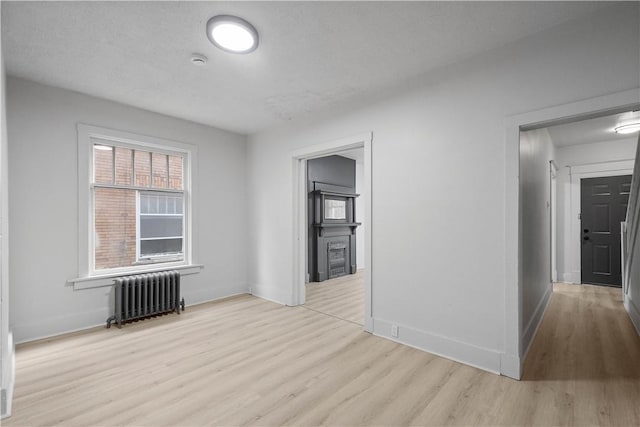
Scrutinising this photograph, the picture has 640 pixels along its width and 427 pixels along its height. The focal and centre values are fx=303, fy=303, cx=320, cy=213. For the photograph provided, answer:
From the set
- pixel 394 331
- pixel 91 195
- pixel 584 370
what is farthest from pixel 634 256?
pixel 91 195

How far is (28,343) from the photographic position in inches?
119

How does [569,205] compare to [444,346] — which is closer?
[444,346]

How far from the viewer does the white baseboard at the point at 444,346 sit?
2.46 m

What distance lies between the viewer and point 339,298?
476cm

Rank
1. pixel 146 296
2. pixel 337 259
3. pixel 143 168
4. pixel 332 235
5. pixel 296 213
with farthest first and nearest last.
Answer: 1. pixel 337 259
2. pixel 332 235
3. pixel 296 213
4. pixel 143 168
5. pixel 146 296

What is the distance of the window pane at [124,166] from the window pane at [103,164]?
0.08 m

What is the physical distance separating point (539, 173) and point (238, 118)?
400 cm

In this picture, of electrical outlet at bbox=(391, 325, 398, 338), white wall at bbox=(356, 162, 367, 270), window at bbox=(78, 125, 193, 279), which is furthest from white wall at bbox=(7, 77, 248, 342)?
white wall at bbox=(356, 162, 367, 270)

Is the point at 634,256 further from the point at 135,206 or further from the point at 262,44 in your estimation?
the point at 135,206

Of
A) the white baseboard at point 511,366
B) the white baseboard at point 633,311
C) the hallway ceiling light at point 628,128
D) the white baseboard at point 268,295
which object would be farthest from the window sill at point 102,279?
the hallway ceiling light at point 628,128

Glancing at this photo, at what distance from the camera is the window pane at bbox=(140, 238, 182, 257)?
404cm

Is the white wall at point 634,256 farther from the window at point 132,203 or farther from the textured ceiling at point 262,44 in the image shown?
the window at point 132,203

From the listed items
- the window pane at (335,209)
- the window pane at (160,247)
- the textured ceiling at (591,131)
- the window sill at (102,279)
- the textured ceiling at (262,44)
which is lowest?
the window sill at (102,279)

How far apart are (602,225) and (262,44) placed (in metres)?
6.62
